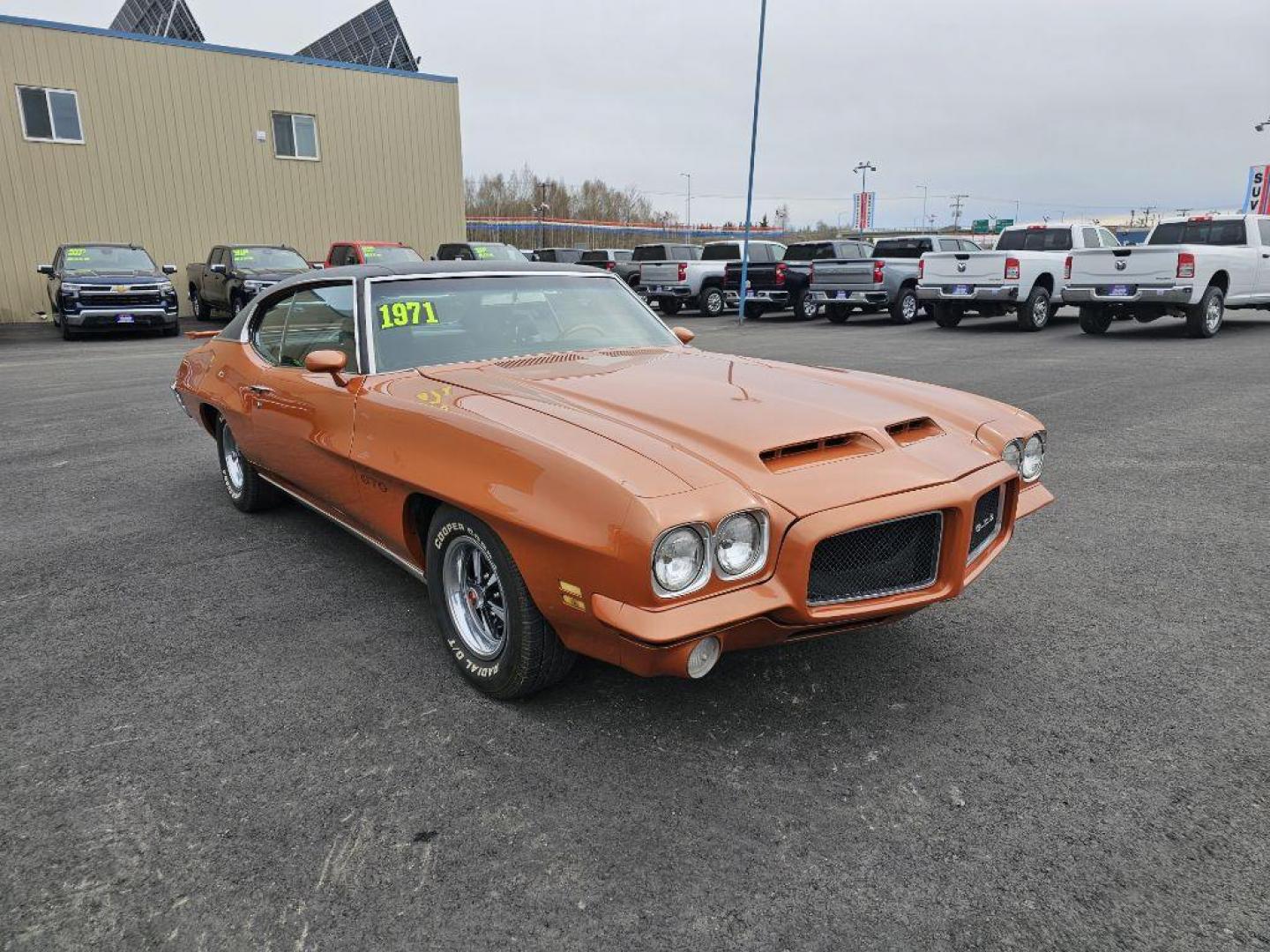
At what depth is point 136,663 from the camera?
3.18m

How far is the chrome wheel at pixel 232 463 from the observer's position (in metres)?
4.98

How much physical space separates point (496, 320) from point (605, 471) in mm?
1758

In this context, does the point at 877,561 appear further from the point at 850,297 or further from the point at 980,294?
the point at 850,297

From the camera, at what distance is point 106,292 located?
15578 millimetres

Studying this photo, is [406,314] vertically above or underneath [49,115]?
underneath

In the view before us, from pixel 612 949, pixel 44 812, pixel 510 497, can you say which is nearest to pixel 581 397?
pixel 510 497

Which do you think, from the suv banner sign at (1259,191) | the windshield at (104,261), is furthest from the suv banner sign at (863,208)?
the windshield at (104,261)

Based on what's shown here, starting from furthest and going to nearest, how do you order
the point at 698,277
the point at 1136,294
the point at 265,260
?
the point at 698,277 → the point at 265,260 → the point at 1136,294

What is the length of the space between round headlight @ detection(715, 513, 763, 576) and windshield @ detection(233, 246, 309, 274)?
57.3 feet

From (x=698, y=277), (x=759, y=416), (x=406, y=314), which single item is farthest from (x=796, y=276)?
(x=759, y=416)

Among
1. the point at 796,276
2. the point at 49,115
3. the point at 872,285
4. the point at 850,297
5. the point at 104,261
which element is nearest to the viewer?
the point at 104,261

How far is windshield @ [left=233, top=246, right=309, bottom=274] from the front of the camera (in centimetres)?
1784

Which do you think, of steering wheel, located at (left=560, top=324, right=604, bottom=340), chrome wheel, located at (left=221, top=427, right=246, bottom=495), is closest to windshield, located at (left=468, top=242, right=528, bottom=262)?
chrome wheel, located at (left=221, top=427, right=246, bottom=495)

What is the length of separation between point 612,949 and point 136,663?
2198 millimetres
